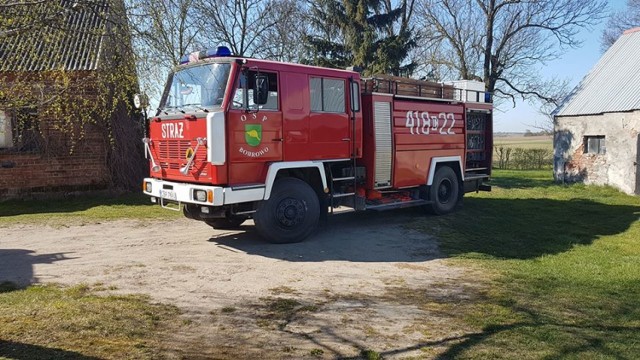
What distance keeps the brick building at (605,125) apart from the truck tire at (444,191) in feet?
25.3

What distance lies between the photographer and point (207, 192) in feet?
24.1

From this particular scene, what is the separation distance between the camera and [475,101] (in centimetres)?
1224

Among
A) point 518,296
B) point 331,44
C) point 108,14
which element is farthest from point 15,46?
point 331,44

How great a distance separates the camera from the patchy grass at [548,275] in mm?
4562

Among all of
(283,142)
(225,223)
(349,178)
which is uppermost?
(283,142)

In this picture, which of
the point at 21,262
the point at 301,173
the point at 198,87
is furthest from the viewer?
the point at 301,173

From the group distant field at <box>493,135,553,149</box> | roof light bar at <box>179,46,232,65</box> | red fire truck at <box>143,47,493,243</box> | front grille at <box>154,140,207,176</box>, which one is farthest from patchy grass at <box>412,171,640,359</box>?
distant field at <box>493,135,553,149</box>

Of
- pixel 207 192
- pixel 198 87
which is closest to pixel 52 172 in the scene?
pixel 198 87

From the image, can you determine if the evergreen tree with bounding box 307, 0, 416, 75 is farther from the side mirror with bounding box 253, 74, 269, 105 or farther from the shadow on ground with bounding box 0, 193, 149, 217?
the side mirror with bounding box 253, 74, 269, 105

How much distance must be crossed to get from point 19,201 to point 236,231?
7.98 metres

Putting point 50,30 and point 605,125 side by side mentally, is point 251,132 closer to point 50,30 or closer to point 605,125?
point 50,30

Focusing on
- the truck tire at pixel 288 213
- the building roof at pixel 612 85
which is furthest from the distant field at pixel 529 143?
the truck tire at pixel 288 213

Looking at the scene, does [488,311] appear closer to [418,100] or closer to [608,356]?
[608,356]

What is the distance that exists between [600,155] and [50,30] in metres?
17.7
